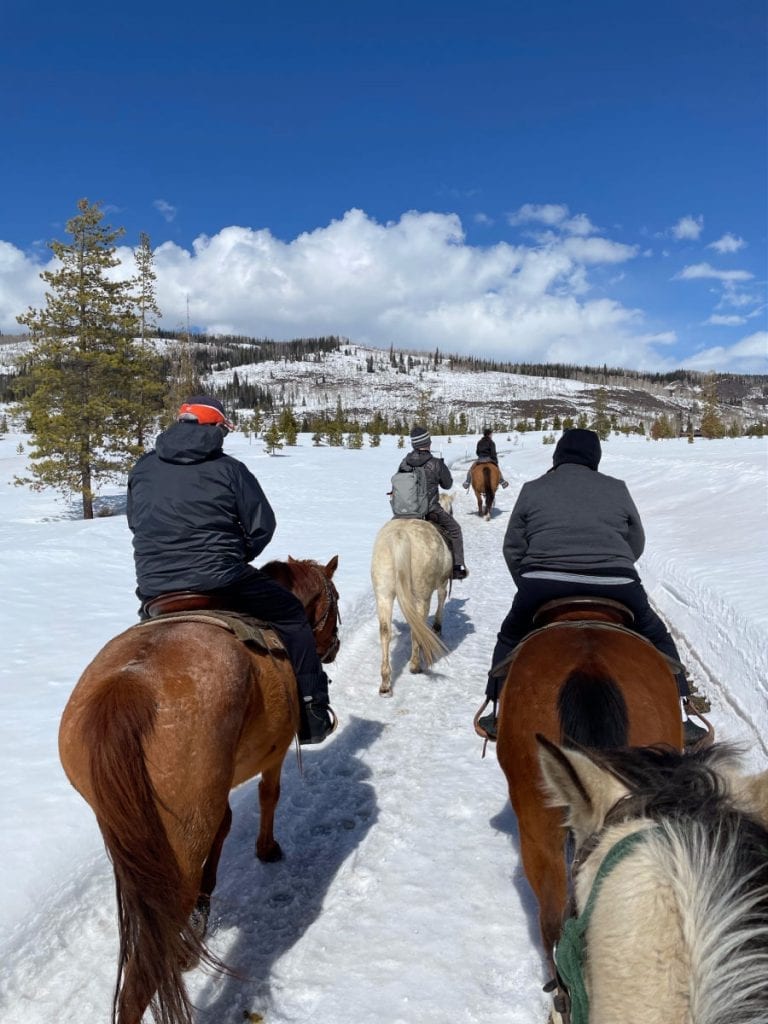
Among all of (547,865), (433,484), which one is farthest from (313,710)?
(433,484)

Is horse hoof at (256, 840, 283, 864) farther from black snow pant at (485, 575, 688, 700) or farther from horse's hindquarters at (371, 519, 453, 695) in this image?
horse's hindquarters at (371, 519, 453, 695)

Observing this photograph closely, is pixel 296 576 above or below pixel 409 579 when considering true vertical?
above

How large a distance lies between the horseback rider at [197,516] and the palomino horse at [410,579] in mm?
3394

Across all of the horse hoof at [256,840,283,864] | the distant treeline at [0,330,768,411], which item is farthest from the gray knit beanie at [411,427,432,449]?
the distant treeline at [0,330,768,411]

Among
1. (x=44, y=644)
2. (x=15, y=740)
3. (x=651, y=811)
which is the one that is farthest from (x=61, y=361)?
(x=651, y=811)

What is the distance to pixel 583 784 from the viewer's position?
1470 millimetres

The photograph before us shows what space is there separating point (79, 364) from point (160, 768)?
19.8m

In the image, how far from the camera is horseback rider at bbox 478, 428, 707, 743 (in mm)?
3443

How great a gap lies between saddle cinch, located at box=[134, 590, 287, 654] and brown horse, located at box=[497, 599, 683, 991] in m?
1.37

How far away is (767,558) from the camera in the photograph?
8.19 m

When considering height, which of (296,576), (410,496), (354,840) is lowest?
(354,840)

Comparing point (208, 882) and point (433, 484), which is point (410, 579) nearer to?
point (433, 484)

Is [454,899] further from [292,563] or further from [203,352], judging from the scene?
[203,352]

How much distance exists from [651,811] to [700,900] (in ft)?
0.94
